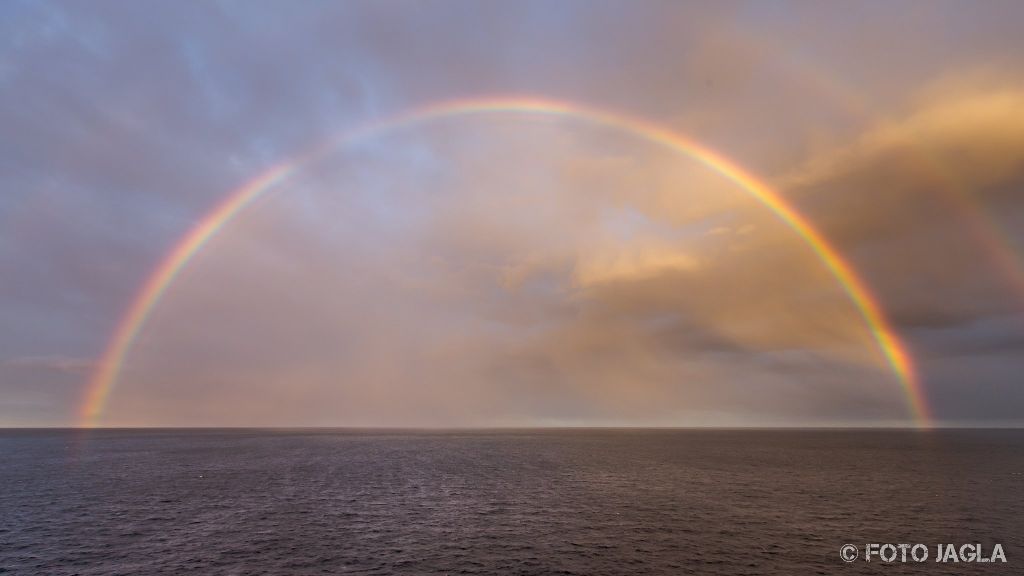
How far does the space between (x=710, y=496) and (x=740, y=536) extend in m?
31.7

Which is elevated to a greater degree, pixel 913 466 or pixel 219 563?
pixel 219 563

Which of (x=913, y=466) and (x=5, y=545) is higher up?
(x=5, y=545)

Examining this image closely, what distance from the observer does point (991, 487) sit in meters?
106

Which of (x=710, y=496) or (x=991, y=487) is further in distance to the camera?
(x=991, y=487)

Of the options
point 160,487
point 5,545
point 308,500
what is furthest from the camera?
point 160,487

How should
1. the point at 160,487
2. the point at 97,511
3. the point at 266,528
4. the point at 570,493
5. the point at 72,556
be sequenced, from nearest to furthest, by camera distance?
the point at 72,556, the point at 266,528, the point at 97,511, the point at 570,493, the point at 160,487

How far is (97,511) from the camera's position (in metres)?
78.5

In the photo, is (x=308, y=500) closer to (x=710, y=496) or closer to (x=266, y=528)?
(x=266, y=528)

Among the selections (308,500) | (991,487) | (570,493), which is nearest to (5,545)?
(308,500)

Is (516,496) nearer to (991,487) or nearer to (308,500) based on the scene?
(308,500)

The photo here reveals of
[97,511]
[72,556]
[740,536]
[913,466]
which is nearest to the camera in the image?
[72,556]

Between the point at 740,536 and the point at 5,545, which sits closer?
the point at 5,545

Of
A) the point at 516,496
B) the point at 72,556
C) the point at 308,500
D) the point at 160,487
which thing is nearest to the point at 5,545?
the point at 72,556

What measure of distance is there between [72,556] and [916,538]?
86.7 meters
